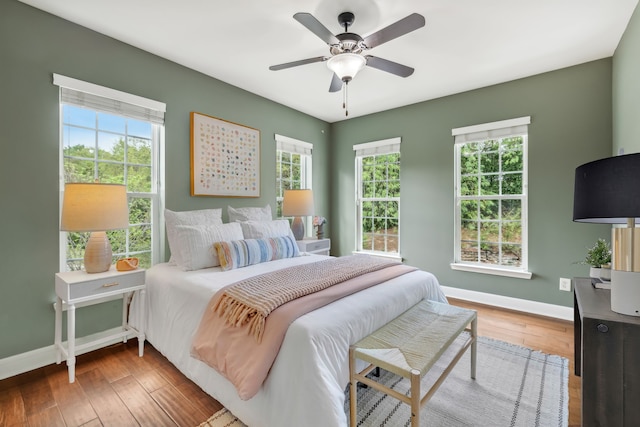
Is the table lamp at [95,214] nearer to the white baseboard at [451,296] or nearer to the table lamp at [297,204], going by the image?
the white baseboard at [451,296]

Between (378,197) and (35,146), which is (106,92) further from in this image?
(378,197)

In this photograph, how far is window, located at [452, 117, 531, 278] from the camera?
332 cm

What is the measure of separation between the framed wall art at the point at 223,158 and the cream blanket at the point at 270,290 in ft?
5.10

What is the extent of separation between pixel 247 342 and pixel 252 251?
3.80 feet

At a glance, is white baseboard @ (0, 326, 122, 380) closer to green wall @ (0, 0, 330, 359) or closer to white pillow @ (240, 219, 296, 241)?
green wall @ (0, 0, 330, 359)

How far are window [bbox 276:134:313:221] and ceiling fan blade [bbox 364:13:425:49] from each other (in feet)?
7.48

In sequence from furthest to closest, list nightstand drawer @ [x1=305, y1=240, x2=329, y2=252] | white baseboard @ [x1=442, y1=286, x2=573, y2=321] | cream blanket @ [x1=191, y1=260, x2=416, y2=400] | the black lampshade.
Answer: nightstand drawer @ [x1=305, y1=240, x2=329, y2=252] < white baseboard @ [x1=442, y1=286, x2=573, y2=321] < cream blanket @ [x1=191, y1=260, x2=416, y2=400] < the black lampshade

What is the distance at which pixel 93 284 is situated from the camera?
2.05 m

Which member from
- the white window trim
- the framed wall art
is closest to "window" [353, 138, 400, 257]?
the framed wall art

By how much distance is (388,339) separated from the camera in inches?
63.1

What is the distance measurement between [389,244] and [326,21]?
3.09 meters

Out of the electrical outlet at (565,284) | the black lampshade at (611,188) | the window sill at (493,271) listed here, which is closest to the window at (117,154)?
the black lampshade at (611,188)

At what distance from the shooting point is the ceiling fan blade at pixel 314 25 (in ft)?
5.43

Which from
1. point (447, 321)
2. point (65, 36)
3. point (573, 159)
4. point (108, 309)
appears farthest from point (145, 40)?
point (573, 159)
